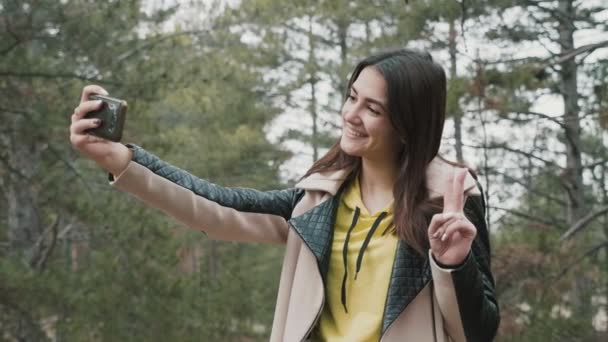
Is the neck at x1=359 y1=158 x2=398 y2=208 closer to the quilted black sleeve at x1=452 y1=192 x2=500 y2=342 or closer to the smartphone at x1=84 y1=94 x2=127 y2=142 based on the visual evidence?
the quilted black sleeve at x1=452 y1=192 x2=500 y2=342

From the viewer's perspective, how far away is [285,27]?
10852 millimetres

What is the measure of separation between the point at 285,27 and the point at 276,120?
1553mm

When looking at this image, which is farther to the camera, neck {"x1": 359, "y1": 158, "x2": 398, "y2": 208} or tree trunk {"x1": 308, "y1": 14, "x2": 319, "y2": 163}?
tree trunk {"x1": 308, "y1": 14, "x2": 319, "y2": 163}

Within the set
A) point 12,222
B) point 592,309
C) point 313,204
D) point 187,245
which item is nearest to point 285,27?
point 187,245

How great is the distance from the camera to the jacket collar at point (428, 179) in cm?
180

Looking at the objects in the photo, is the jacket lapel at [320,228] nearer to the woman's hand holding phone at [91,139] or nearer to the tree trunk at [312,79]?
the woman's hand holding phone at [91,139]

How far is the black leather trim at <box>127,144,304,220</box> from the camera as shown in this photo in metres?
1.73

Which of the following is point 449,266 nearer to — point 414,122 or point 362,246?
point 362,246

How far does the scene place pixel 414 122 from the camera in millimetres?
1786

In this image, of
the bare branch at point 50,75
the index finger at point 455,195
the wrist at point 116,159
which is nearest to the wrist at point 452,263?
the index finger at point 455,195

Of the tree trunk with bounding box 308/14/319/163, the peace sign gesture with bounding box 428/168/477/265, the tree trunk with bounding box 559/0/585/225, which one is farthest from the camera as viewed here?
the tree trunk with bounding box 308/14/319/163

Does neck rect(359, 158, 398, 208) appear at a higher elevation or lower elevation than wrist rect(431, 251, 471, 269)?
higher

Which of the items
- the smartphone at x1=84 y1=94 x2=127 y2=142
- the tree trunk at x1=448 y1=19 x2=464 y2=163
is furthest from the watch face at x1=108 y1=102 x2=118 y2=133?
the tree trunk at x1=448 y1=19 x2=464 y2=163

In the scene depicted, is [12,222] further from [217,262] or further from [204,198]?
[204,198]
